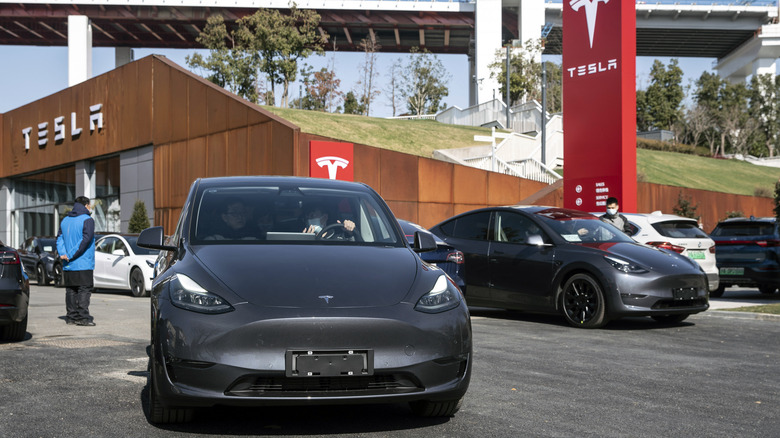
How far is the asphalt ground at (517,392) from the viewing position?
4812 mm

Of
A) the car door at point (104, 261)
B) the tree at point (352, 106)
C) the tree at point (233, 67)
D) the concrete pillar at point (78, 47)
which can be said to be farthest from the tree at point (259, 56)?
the car door at point (104, 261)

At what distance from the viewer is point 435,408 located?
4.96m

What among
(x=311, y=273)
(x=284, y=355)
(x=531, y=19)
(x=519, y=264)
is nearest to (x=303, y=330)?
(x=284, y=355)

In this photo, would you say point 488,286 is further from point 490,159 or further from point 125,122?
point 125,122

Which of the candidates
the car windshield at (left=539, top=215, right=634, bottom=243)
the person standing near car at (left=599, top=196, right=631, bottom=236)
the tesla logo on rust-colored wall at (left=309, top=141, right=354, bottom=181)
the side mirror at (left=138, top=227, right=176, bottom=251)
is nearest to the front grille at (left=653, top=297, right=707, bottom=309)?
the car windshield at (left=539, top=215, right=634, bottom=243)

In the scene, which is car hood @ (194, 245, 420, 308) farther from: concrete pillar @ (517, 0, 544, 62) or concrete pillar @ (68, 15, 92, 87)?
concrete pillar @ (68, 15, 92, 87)

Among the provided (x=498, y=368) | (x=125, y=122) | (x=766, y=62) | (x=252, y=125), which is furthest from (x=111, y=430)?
(x=766, y=62)

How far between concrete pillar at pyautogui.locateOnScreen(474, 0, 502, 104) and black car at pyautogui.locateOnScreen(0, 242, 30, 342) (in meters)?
68.0

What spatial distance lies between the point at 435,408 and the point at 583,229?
264 inches

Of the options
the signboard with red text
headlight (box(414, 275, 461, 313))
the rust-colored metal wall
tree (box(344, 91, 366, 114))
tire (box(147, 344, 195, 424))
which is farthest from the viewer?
tree (box(344, 91, 366, 114))

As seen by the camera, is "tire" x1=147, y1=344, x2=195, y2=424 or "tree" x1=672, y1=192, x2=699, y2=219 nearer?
"tire" x1=147, y1=344, x2=195, y2=424

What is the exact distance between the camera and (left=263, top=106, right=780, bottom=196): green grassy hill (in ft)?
144

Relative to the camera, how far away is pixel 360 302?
4465 mm

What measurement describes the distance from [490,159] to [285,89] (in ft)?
97.4
